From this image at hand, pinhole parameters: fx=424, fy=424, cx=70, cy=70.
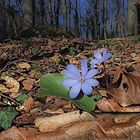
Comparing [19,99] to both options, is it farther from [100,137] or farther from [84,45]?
[84,45]

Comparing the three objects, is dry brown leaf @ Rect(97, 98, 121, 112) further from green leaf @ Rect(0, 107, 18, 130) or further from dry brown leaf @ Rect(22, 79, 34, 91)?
dry brown leaf @ Rect(22, 79, 34, 91)

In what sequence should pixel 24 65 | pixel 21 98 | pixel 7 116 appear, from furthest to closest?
pixel 24 65, pixel 21 98, pixel 7 116

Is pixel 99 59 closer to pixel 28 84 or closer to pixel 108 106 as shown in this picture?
pixel 108 106

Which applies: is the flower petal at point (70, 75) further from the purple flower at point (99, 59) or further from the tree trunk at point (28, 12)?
the tree trunk at point (28, 12)

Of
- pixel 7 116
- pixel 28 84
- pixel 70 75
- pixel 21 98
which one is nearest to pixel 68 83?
pixel 70 75

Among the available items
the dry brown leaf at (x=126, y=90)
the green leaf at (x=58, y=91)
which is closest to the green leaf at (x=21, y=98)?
the green leaf at (x=58, y=91)

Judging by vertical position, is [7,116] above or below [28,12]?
below

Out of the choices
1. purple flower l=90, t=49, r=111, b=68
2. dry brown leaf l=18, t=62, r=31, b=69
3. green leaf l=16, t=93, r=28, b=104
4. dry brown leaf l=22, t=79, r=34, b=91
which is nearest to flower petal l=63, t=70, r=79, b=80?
purple flower l=90, t=49, r=111, b=68
